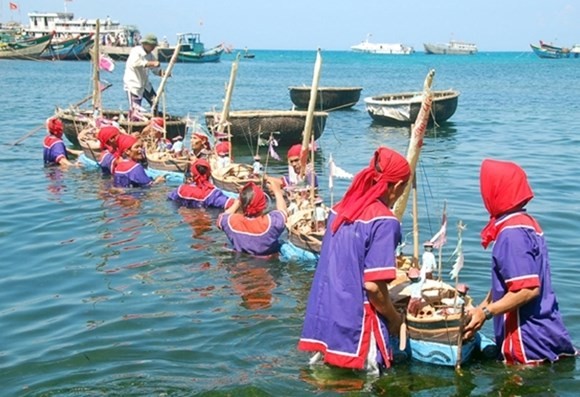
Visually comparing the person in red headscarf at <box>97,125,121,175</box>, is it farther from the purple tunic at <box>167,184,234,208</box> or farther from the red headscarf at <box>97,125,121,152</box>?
the purple tunic at <box>167,184,234,208</box>

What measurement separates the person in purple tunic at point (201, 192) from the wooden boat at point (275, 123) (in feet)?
22.1

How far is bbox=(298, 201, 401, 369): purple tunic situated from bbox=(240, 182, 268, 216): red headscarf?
4.17 metres

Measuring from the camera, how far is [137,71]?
19.1 m

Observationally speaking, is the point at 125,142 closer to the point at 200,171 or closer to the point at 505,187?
the point at 200,171

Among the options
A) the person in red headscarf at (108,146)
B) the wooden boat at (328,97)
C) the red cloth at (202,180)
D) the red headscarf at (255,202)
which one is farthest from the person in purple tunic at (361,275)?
the wooden boat at (328,97)

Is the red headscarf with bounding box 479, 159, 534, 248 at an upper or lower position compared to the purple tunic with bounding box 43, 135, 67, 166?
upper

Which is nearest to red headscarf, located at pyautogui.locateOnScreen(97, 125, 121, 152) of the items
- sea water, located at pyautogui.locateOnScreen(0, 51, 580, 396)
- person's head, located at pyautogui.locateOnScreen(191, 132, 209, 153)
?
sea water, located at pyautogui.locateOnScreen(0, 51, 580, 396)

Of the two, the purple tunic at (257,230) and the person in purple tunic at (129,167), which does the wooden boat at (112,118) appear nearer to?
→ the person in purple tunic at (129,167)

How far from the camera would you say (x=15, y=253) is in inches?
438

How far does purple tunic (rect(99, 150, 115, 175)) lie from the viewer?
52.5ft

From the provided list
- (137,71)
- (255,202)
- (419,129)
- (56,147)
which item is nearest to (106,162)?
(56,147)

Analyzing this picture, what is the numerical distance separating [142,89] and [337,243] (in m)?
15.1

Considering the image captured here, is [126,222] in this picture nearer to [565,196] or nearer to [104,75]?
[565,196]

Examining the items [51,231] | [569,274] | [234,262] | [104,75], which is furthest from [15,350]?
[104,75]
